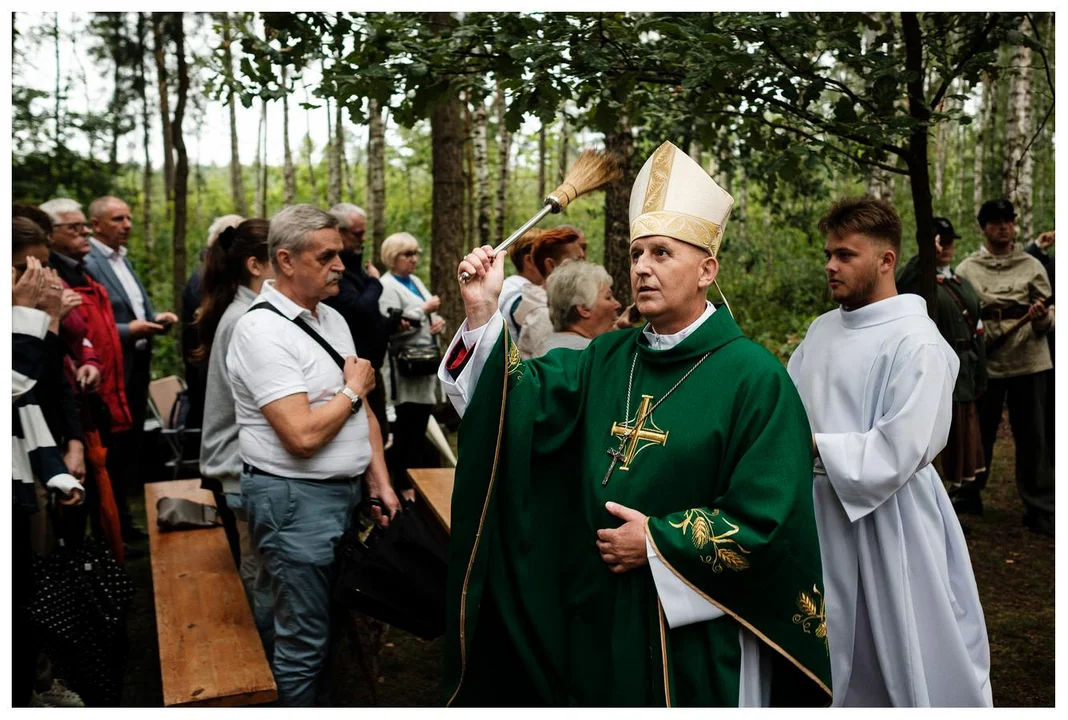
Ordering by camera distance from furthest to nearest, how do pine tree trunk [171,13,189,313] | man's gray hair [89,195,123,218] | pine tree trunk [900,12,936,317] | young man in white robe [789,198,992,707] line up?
pine tree trunk [171,13,189,313] < man's gray hair [89,195,123,218] < pine tree trunk [900,12,936,317] < young man in white robe [789,198,992,707]

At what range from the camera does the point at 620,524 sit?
260 centimetres

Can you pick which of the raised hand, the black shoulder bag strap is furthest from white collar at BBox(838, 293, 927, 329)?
the black shoulder bag strap

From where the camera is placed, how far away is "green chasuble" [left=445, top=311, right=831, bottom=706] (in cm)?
248

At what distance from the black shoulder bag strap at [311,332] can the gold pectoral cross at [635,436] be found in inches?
50.4

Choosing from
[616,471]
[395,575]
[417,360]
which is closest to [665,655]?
[616,471]

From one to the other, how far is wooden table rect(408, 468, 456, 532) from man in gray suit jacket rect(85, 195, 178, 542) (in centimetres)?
207

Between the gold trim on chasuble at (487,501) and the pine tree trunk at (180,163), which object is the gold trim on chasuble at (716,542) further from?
the pine tree trunk at (180,163)

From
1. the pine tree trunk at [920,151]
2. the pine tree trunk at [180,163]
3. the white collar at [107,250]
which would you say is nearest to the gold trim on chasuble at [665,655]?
the pine tree trunk at [920,151]

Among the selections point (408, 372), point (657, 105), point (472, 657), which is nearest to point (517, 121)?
point (657, 105)

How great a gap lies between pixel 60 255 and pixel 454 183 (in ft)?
12.9

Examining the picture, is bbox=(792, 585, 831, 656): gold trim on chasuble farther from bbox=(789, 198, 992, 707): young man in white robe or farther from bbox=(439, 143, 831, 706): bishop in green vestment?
bbox=(789, 198, 992, 707): young man in white robe

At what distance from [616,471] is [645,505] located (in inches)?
5.0

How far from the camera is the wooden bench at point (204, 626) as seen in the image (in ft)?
10.7

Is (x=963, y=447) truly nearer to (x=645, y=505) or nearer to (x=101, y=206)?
(x=645, y=505)
